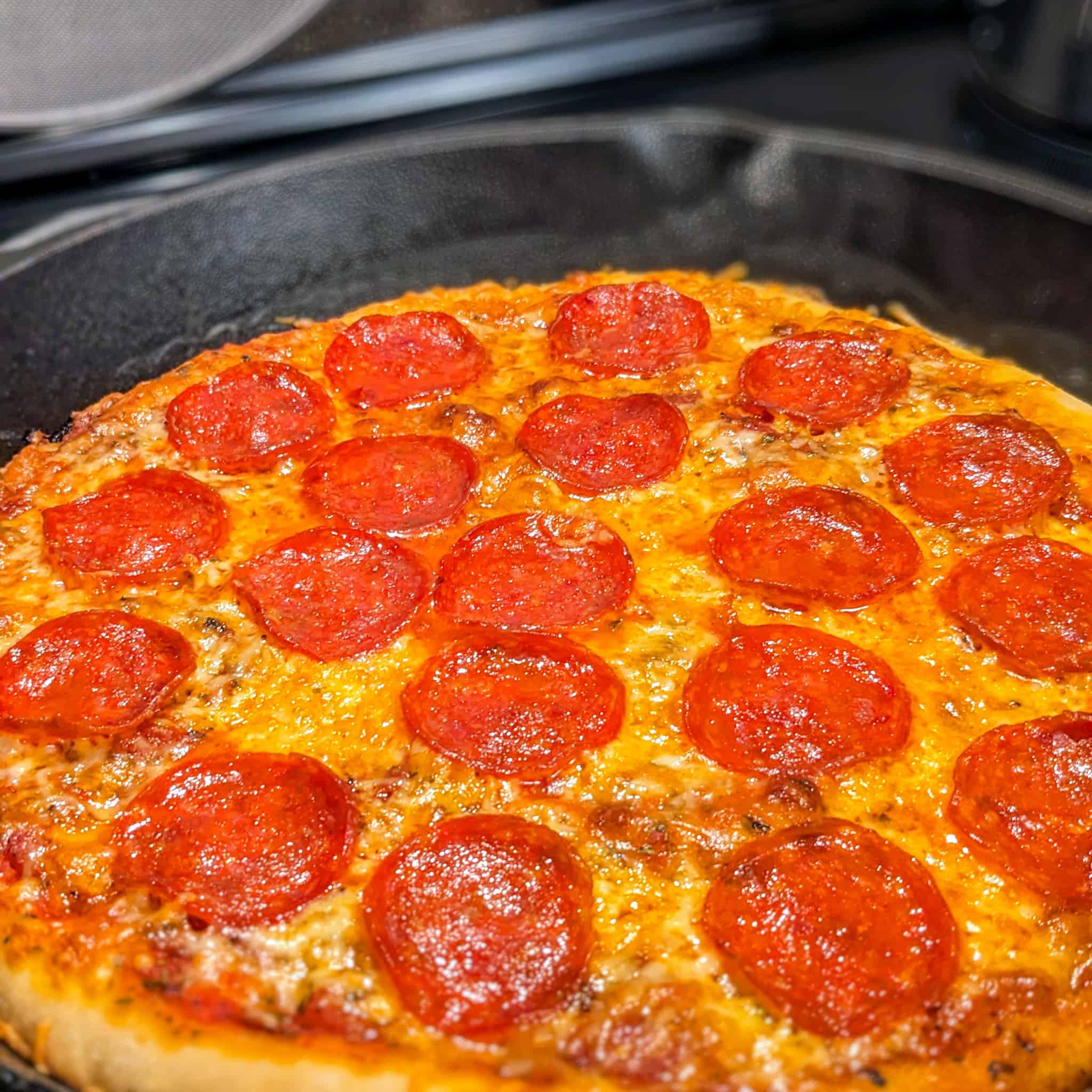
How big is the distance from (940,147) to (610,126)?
151 centimetres

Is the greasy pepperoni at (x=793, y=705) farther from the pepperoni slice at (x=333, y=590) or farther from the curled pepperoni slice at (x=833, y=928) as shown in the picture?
the pepperoni slice at (x=333, y=590)

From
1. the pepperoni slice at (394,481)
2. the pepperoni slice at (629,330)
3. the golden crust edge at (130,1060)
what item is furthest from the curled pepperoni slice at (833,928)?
the pepperoni slice at (629,330)

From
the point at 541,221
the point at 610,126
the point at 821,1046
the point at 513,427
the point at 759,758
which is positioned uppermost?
the point at 610,126

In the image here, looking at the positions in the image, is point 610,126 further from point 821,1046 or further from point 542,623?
point 821,1046

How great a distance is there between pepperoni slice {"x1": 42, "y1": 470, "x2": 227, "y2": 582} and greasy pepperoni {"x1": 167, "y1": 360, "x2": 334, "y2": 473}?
169mm

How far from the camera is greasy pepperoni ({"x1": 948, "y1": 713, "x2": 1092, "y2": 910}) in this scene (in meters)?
1.88

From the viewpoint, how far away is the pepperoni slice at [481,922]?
1.74 meters

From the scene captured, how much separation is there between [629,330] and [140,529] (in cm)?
138

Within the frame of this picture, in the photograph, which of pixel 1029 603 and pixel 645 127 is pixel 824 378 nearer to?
pixel 1029 603

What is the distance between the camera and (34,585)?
2.51m

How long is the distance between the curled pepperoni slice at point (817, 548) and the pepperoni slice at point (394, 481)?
0.63 m

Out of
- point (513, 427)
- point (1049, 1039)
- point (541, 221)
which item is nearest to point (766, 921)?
point (1049, 1039)

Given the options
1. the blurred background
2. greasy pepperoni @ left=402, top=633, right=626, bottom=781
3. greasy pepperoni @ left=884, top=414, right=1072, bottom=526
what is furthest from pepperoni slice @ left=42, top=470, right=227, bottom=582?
the blurred background

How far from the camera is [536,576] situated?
2396 mm
